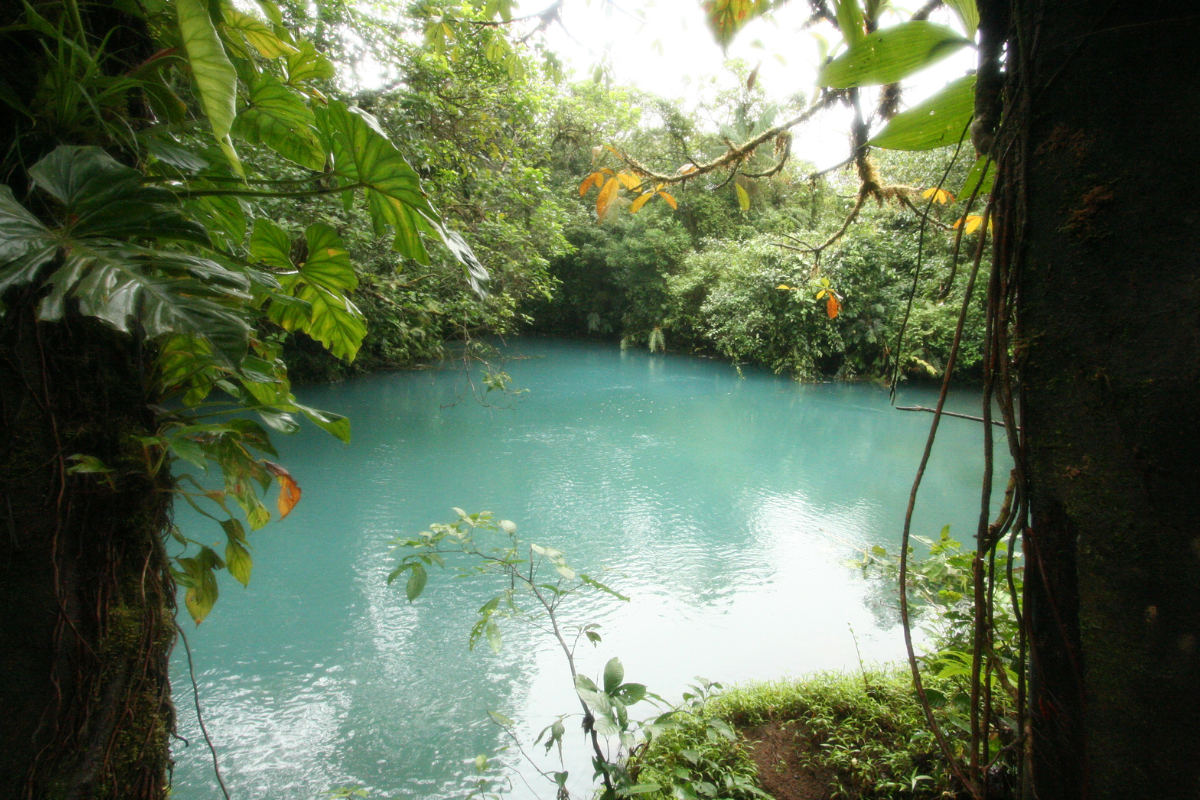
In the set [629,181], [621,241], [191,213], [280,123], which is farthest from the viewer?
[621,241]

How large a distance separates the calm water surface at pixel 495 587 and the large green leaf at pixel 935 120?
2092mm

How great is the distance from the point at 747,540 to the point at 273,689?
2.79m

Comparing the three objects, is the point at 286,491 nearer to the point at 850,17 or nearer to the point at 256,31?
the point at 256,31

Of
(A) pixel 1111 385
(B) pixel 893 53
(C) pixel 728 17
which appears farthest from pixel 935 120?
(C) pixel 728 17

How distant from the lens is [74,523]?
674 mm

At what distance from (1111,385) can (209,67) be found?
2.69ft

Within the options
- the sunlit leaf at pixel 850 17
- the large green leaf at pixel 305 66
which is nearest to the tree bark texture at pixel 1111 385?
the sunlit leaf at pixel 850 17

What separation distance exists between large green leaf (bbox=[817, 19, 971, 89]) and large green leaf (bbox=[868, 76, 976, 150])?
4cm

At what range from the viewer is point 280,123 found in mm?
909

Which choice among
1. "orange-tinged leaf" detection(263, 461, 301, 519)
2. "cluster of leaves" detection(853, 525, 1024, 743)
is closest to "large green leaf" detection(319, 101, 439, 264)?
"orange-tinged leaf" detection(263, 461, 301, 519)

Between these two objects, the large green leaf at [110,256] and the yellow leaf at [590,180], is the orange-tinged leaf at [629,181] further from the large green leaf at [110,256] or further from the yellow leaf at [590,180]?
the large green leaf at [110,256]

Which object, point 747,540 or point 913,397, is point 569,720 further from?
point 913,397

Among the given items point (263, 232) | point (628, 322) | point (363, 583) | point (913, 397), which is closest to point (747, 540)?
point (363, 583)

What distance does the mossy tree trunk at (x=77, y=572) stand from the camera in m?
0.62
